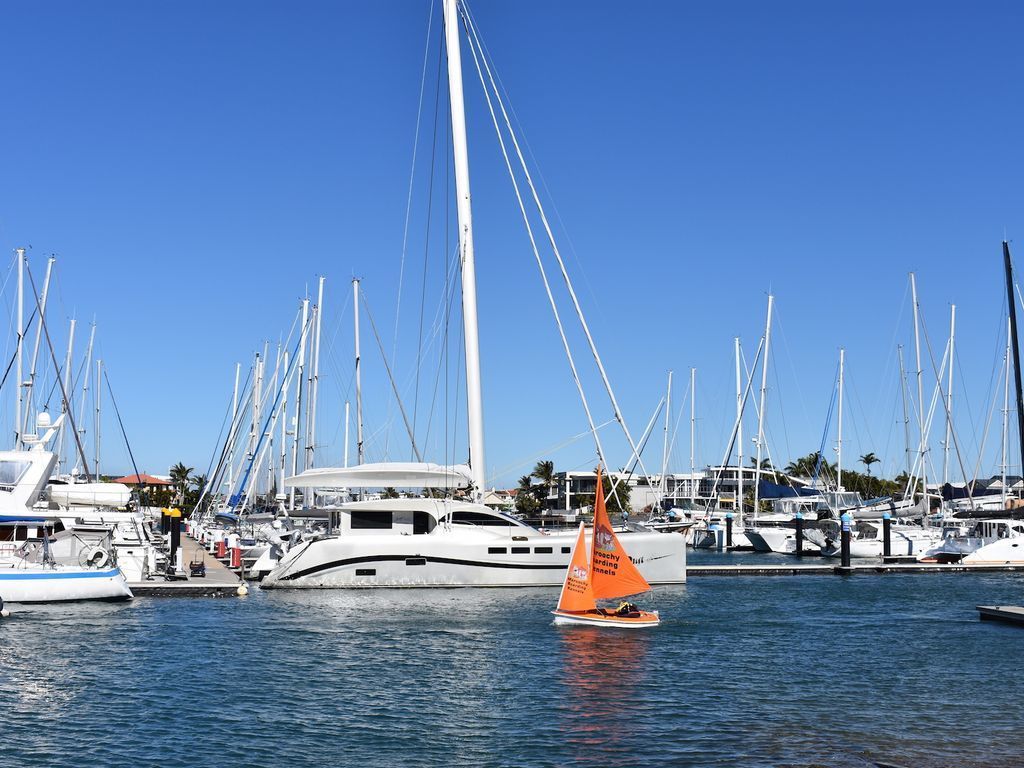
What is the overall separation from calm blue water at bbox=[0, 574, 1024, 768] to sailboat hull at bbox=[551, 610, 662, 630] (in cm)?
43

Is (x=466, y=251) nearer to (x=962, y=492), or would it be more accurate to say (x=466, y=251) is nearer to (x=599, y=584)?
(x=599, y=584)

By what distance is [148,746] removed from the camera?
1759cm

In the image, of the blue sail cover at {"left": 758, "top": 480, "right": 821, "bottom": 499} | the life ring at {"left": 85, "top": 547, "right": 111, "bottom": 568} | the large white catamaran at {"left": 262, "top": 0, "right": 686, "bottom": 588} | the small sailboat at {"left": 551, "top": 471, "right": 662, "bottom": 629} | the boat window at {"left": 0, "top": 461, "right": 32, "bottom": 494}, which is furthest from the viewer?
the blue sail cover at {"left": 758, "top": 480, "right": 821, "bottom": 499}

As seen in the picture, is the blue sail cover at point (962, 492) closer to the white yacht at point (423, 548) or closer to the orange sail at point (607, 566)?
the white yacht at point (423, 548)

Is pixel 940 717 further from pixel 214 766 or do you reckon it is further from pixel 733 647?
pixel 214 766

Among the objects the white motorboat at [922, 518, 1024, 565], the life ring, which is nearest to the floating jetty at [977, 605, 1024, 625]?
the white motorboat at [922, 518, 1024, 565]

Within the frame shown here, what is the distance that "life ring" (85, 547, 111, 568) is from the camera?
114 ft

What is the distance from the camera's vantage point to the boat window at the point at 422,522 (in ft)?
128

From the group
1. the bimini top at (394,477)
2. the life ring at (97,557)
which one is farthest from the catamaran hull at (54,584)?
the bimini top at (394,477)

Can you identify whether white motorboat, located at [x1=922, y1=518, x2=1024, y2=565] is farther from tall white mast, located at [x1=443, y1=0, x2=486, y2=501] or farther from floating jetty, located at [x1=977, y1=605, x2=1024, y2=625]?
tall white mast, located at [x1=443, y1=0, x2=486, y2=501]

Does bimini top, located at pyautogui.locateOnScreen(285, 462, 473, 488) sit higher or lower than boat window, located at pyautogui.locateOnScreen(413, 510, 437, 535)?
higher

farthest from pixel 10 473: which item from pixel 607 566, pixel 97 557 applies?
pixel 607 566

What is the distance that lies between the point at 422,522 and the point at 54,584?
12.6m

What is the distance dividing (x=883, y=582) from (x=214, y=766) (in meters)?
39.4
